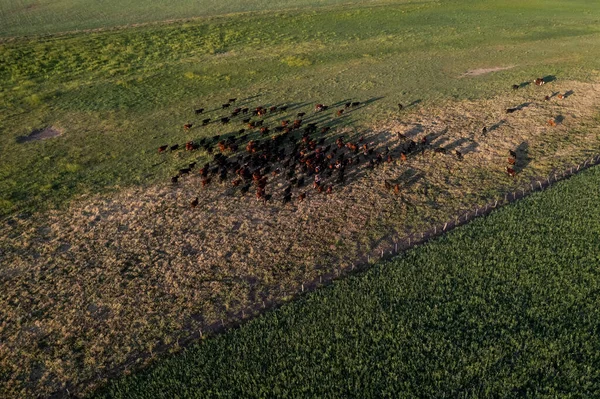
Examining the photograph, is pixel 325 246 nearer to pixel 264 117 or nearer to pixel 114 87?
pixel 264 117

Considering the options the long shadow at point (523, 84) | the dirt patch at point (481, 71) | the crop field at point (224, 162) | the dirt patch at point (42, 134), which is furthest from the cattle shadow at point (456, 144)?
the dirt patch at point (42, 134)

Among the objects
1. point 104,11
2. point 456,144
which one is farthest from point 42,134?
point 104,11

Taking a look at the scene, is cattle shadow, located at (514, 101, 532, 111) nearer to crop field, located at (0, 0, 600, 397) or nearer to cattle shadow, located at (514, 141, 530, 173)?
crop field, located at (0, 0, 600, 397)

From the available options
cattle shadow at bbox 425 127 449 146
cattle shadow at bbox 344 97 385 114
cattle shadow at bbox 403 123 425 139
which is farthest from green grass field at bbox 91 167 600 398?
cattle shadow at bbox 344 97 385 114

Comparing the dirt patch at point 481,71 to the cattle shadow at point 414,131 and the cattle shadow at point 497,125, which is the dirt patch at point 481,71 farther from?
the cattle shadow at point 414,131

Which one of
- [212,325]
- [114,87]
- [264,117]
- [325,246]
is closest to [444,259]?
[325,246]

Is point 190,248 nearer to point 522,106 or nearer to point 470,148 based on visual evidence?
point 470,148
